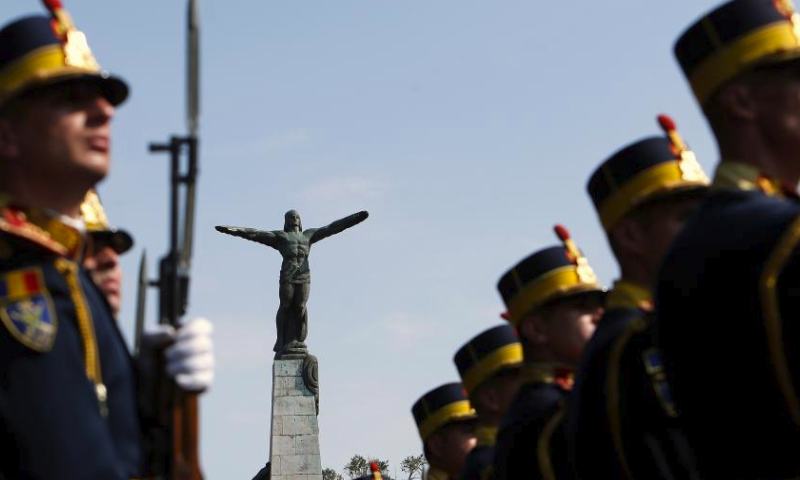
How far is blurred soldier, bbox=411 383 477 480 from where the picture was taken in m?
11.0

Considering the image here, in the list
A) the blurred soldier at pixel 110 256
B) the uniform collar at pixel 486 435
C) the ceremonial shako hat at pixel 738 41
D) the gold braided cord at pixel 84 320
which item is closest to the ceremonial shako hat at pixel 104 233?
the blurred soldier at pixel 110 256

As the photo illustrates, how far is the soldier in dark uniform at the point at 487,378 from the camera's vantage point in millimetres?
8961

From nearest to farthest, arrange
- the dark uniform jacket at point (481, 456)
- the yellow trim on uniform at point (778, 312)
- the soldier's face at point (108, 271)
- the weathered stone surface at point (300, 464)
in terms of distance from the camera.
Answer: the yellow trim on uniform at point (778, 312) < the soldier's face at point (108, 271) < the dark uniform jacket at point (481, 456) < the weathered stone surface at point (300, 464)

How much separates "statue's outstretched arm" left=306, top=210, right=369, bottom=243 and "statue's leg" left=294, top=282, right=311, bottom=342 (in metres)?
1.11

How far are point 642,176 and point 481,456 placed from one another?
3651mm

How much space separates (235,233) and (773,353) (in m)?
26.8

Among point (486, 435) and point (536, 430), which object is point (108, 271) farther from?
point (486, 435)

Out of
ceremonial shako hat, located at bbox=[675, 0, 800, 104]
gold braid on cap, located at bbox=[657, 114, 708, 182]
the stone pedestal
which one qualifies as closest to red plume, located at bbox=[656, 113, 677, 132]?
gold braid on cap, located at bbox=[657, 114, 708, 182]

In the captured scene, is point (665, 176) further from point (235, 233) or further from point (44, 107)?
point (235, 233)

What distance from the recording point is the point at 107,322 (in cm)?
392

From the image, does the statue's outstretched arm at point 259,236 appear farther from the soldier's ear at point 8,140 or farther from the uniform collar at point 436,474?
the soldier's ear at point 8,140

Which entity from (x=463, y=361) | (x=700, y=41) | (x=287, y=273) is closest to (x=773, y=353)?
(x=700, y=41)

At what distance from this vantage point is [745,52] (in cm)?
404

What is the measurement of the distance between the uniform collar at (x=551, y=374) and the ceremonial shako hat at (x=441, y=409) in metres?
4.35
